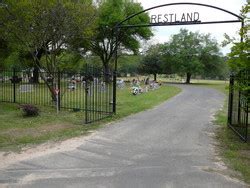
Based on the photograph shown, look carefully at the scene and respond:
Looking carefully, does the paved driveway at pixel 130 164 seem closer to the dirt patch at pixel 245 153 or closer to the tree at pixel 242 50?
the dirt patch at pixel 245 153

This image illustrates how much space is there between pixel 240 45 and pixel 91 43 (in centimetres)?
3377

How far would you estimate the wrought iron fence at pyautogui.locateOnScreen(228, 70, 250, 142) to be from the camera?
26.8 feet

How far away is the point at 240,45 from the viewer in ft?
26.4

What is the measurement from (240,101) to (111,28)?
26.0 metres

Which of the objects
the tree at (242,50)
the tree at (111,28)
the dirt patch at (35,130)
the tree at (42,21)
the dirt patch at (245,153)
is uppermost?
the tree at (111,28)

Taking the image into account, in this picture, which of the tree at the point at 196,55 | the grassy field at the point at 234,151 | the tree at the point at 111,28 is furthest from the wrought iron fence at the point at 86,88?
the tree at the point at 196,55

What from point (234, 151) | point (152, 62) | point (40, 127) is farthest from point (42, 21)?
point (152, 62)

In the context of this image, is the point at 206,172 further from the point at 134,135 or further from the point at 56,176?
the point at 134,135

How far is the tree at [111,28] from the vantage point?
3612 cm

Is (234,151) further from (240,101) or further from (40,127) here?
(40,127)

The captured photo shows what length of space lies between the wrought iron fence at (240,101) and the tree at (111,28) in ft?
77.1

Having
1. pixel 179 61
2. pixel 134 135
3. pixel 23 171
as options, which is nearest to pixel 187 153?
pixel 134 135

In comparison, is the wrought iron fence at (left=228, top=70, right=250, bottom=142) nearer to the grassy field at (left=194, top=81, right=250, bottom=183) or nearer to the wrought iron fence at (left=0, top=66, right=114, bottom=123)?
the grassy field at (left=194, top=81, right=250, bottom=183)

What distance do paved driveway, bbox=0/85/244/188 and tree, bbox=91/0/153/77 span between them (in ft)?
82.5
